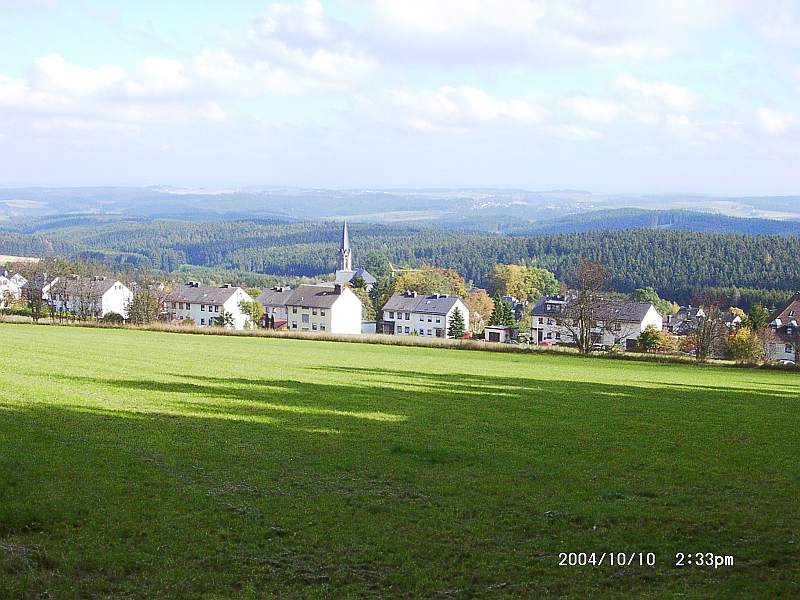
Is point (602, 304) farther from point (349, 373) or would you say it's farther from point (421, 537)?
point (421, 537)

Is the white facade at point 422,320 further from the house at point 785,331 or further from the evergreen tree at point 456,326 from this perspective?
the house at point 785,331

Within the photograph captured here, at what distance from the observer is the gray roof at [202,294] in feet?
374

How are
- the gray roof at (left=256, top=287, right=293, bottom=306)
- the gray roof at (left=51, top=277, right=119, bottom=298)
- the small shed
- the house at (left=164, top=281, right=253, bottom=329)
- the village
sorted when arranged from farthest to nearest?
the gray roof at (left=256, top=287, right=293, bottom=306) < the house at (left=164, top=281, right=253, bottom=329) < the small shed < the gray roof at (left=51, top=277, right=119, bottom=298) < the village

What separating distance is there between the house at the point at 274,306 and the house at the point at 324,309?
13.5 feet

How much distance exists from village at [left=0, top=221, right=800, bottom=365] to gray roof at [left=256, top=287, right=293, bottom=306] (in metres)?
0.20

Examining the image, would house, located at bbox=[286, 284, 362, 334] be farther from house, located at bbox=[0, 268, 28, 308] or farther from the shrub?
the shrub

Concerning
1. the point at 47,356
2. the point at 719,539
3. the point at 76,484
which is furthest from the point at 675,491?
the point at 47,356

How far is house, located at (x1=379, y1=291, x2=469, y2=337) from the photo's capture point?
113625 millimetres

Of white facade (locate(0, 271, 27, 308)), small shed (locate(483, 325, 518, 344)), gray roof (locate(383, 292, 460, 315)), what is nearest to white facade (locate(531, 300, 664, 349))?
small shed (locate(483, 325, 518, 344))

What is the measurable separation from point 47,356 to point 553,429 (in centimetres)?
1964

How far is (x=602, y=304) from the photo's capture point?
57.1 meters

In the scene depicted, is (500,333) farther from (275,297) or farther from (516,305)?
(516,305)

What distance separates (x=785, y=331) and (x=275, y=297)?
218 ft

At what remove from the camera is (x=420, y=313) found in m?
116
